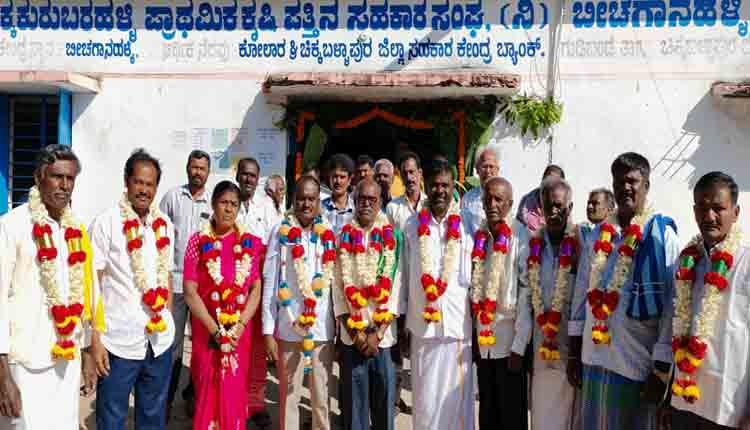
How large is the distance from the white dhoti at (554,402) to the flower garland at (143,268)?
7.24 ft

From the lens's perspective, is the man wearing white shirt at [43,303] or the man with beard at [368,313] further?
the man with beard at [368,313]

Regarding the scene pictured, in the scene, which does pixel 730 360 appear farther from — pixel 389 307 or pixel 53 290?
pixel 53 290

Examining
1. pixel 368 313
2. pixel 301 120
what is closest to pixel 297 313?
pixel 368 313

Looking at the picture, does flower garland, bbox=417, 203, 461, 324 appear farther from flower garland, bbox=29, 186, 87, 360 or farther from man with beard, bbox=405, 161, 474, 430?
flower garland, bbox=29, 186, 87, 360

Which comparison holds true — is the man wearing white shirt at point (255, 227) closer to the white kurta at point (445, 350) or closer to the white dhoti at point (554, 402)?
the white kurta at point (445, 350)

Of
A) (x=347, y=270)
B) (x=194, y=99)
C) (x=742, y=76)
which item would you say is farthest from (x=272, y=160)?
(x=742, y=76)

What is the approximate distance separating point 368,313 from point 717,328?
75.2 inches

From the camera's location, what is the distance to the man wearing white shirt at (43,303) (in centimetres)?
314

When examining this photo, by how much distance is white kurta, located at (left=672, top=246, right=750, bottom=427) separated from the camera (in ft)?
9.11

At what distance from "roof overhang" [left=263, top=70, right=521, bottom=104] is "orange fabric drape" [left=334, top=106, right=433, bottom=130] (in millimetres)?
218

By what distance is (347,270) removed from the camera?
4.00 m

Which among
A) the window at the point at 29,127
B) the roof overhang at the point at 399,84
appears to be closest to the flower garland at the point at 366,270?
the roof overhang at the point at 399,84

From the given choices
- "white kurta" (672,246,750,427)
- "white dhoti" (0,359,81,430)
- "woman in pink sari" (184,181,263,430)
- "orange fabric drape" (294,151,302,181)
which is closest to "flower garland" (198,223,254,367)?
"woman in pink sari" (184,181,263,430)

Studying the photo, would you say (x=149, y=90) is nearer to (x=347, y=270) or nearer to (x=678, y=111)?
(x=347, y=270)
